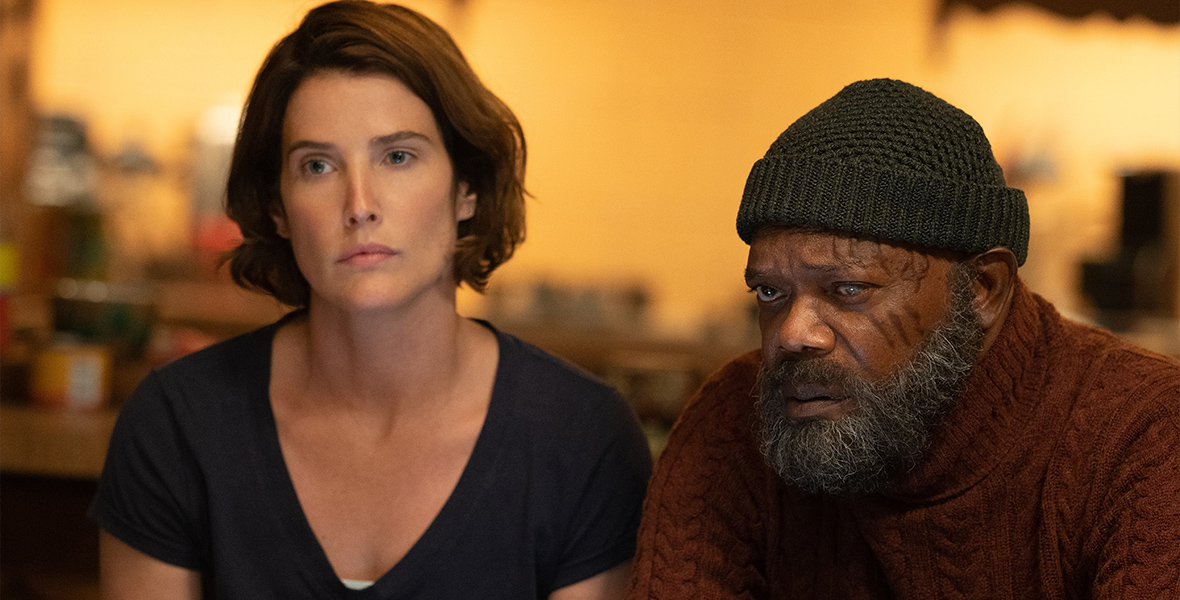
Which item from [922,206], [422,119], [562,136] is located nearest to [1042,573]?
[922,206]

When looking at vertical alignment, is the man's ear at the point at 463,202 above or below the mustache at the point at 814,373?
above

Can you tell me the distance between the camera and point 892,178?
3.61 feet

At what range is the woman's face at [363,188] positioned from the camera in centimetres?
140

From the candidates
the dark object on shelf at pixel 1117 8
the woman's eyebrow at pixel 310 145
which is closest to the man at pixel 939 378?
the woman's eyebrow at pixel 310 145

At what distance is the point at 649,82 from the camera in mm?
4617

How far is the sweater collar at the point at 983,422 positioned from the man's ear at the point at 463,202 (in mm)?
742

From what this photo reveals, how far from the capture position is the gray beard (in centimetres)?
114

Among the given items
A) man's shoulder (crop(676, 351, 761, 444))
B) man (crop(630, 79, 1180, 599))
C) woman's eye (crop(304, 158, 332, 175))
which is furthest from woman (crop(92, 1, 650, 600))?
man (crop(630, 79, 1180, 599))

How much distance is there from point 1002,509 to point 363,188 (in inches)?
34.7

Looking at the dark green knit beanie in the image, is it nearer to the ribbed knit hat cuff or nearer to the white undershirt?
the ribbed knit hat cuff

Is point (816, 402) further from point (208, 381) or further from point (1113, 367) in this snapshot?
point (208, 381)

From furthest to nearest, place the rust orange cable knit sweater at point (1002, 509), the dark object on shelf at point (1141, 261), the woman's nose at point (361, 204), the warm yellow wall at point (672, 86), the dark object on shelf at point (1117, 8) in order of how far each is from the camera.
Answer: the warm yellow wall at point (672, 86), the dark object on shelf at point (1141, 261), the dark object on shelf at point (1117, 8), the woman's nose at point (361, 204), the rust orange cable knit sweater at point (1002, 509)

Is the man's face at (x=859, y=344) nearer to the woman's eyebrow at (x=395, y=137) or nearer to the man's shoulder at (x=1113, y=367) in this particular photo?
the man's shoulder at (x=1113, y=367)

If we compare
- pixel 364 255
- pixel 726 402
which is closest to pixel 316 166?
pixel 364 255
